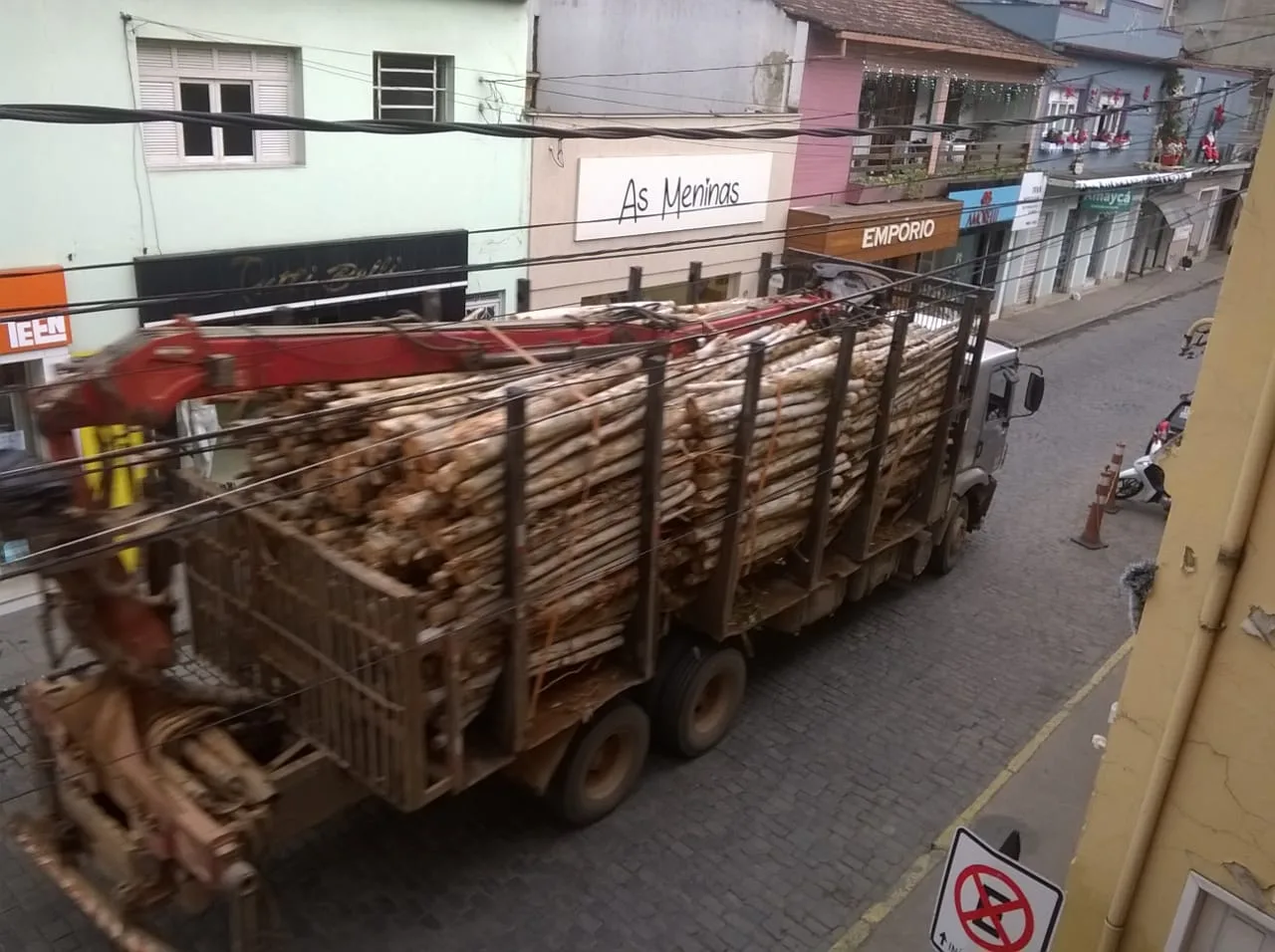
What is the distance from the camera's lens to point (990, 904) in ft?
16.4

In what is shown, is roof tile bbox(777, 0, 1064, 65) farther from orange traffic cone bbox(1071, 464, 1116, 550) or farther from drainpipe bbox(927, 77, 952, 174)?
orange traffic cone bbox(1071, 464, 1116, 550)

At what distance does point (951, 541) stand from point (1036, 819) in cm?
481

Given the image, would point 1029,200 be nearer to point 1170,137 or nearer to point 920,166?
point 920,166

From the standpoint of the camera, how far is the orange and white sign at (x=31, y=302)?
33.8ft

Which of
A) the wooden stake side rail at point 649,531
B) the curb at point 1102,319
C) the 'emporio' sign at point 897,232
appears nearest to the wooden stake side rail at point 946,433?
the wooden stake side rail at point 649,531

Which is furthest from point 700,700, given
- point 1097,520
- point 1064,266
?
point 1064,266

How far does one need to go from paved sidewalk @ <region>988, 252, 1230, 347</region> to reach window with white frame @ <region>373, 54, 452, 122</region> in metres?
14.7

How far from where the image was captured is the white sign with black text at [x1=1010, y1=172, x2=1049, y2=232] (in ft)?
88.4

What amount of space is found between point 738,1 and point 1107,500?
1109 centimetres

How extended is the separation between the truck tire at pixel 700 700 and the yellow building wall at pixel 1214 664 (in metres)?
4.15

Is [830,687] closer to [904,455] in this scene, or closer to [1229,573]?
[904,455]

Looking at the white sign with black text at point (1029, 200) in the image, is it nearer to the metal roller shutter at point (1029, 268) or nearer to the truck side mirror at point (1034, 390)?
the metal roller shutter at point (1029, 268)

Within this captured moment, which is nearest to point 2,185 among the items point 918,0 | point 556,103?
point 556,103

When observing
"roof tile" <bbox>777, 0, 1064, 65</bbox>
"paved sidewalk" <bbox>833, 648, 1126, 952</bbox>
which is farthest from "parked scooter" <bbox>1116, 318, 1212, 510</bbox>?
"roof tile" <bbox>777, 0, 1064, 65</bbox>
